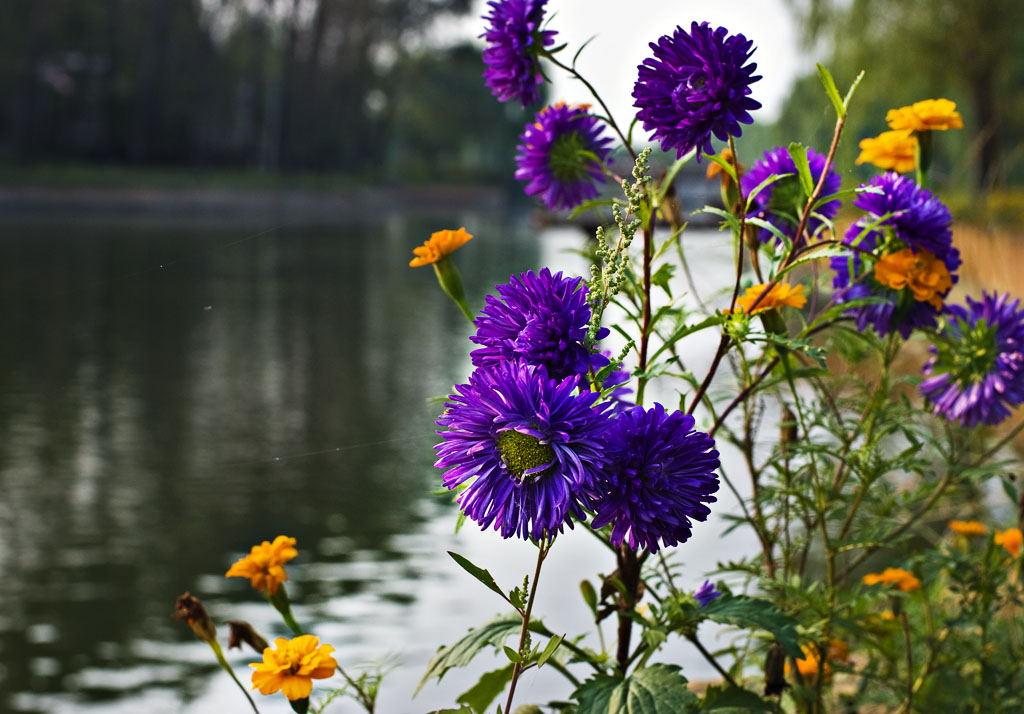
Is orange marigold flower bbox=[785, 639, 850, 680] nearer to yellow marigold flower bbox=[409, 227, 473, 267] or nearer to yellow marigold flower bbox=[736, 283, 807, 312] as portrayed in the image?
yellow marigold flower bbox=[736, 283, 807, 312]

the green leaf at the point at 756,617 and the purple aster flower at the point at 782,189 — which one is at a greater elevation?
the purple aster flower at the point at 782,189

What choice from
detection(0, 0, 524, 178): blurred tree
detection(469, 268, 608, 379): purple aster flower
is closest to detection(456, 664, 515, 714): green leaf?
detection(469, 268, 608, 379): purple aster flower

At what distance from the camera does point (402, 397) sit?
7230 mm

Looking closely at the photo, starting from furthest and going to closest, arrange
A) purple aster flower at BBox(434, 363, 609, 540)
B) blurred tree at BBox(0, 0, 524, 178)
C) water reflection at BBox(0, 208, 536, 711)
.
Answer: blurred tree at BBox(0, 0, 524, 178), water reflection at BBox(0, 208, 536, 711), purple aster flower at BBox(434, 363, 609, 540)

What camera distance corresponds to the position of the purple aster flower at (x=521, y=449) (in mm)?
848

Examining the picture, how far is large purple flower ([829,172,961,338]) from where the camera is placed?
1.29 metres

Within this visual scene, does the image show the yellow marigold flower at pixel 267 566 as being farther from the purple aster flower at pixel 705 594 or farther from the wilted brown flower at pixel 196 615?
the purple aster flower at pixel 705 594

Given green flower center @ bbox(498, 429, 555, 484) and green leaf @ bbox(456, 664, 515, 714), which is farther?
green leaf @ bbox(456, 664, 515, 714)

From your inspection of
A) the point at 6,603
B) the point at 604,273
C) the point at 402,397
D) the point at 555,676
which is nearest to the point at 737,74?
the point at 604,273

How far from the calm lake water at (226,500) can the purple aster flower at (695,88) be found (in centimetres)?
38

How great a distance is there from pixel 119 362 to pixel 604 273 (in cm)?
796

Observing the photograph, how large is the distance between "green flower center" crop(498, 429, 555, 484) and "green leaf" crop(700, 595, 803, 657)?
38 cm

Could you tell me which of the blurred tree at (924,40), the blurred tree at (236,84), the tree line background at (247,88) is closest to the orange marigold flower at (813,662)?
the blurred tree at (924,40)

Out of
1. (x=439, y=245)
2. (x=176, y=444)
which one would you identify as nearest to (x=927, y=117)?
(x=439, y=245)
